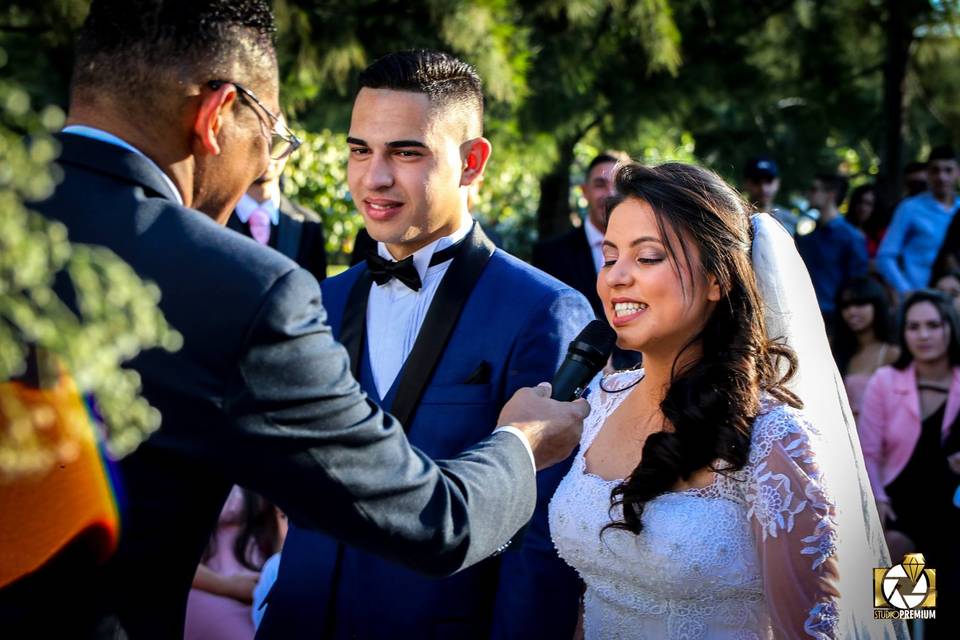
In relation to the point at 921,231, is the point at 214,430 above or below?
below

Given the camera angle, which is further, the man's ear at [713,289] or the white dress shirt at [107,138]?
the man's ear at [713,289]

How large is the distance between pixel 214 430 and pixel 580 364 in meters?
1.11

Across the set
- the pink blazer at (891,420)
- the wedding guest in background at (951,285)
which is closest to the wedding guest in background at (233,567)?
the pink blazer at (891,420)

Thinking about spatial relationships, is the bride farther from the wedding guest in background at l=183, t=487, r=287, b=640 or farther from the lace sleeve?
the wedding guest in background at l=183, t=487, r=287, b=640

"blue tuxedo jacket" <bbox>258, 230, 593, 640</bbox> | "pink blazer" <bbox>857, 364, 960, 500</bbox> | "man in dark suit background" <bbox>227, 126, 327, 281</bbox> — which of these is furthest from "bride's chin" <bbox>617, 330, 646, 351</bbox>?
"pink blazer" <bbox>857, 364, 960, 500</bbox>

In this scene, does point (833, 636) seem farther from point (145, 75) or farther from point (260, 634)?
point (145, 75)

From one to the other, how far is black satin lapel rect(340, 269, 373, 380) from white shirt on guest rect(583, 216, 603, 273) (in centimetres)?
394

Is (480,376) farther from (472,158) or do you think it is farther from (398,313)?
(472,158)

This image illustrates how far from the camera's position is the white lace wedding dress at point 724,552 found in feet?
9.23

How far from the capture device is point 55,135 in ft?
6.82

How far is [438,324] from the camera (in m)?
3.21

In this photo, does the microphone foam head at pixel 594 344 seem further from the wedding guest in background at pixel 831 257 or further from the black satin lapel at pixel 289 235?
the wedding guest in background at pixel 831 257

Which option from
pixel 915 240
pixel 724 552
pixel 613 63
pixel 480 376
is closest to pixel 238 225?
pixel 480 376

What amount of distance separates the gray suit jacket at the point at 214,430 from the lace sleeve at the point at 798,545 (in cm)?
102
